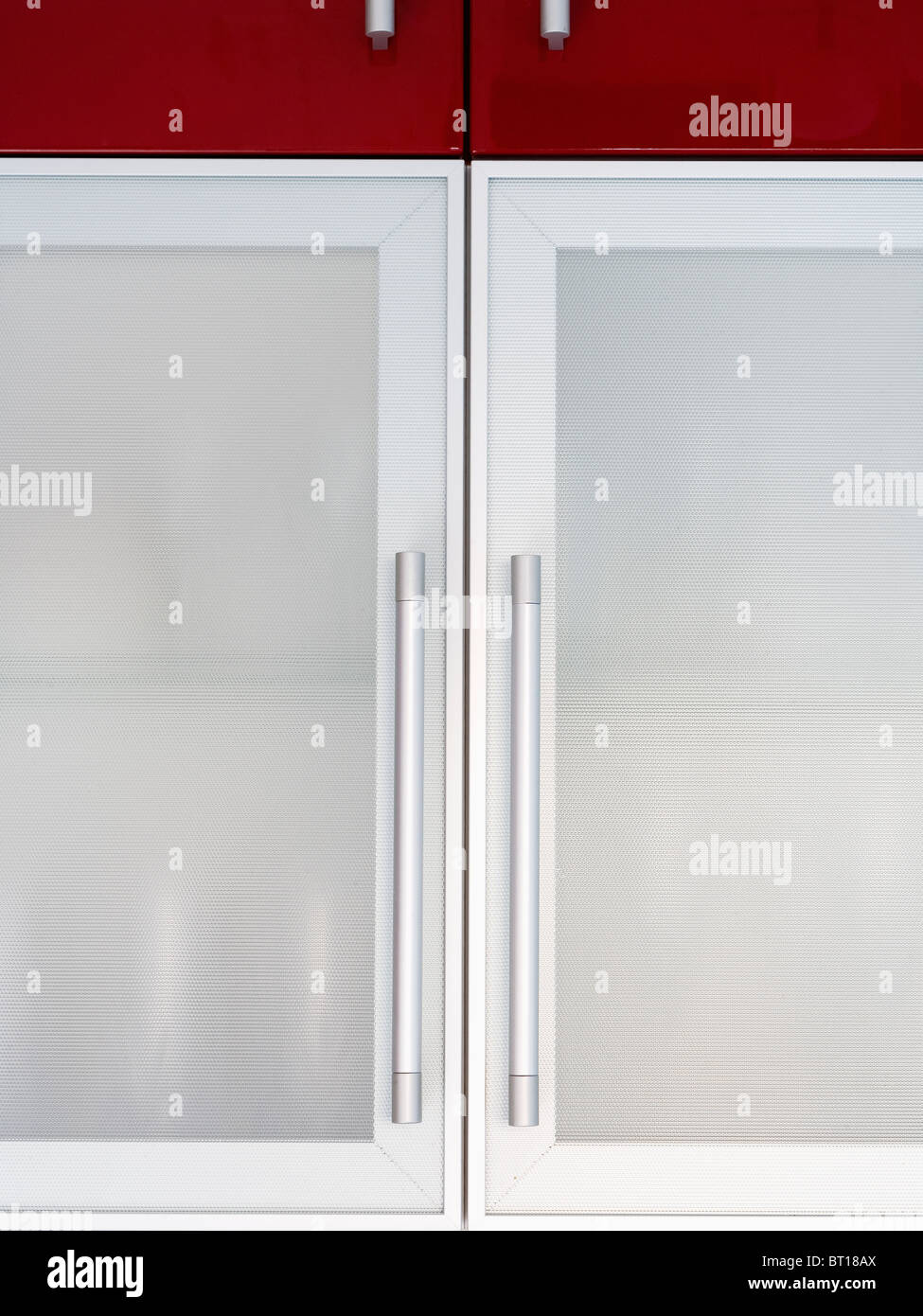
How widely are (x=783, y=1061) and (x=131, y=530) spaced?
687 mm

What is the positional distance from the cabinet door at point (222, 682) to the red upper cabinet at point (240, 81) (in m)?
0.03

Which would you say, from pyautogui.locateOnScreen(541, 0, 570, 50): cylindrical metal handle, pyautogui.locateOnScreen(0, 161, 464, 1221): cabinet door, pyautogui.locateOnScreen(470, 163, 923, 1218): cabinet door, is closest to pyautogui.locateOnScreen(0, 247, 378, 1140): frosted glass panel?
pyautogui.locateOnScreen(0, 161, 464, 1221): cabinet door

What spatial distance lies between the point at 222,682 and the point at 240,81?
495mm

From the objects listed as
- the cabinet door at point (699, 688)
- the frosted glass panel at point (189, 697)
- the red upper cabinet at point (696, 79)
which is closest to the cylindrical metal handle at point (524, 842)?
the cabinet door at point (699, 688)

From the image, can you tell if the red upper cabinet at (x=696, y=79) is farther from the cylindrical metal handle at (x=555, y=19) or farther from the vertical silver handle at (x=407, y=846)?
the vertical silver handle at (x=407, y=846)

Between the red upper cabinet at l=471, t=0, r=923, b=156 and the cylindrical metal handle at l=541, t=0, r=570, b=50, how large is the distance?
0.02 meters

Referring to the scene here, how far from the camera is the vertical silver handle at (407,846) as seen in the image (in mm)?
823

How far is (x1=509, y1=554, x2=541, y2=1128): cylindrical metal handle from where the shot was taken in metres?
0.82

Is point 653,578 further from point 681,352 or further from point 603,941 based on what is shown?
point 603,941

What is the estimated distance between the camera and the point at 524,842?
0.84m

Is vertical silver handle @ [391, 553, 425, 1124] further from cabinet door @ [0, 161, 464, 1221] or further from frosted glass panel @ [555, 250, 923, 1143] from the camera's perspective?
frosted glass panel @ [555, 250, 923, 1143]

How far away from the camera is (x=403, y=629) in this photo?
2.80 feet

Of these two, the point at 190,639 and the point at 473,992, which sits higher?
the point at 190,639

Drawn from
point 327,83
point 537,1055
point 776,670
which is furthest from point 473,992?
point 327,83
